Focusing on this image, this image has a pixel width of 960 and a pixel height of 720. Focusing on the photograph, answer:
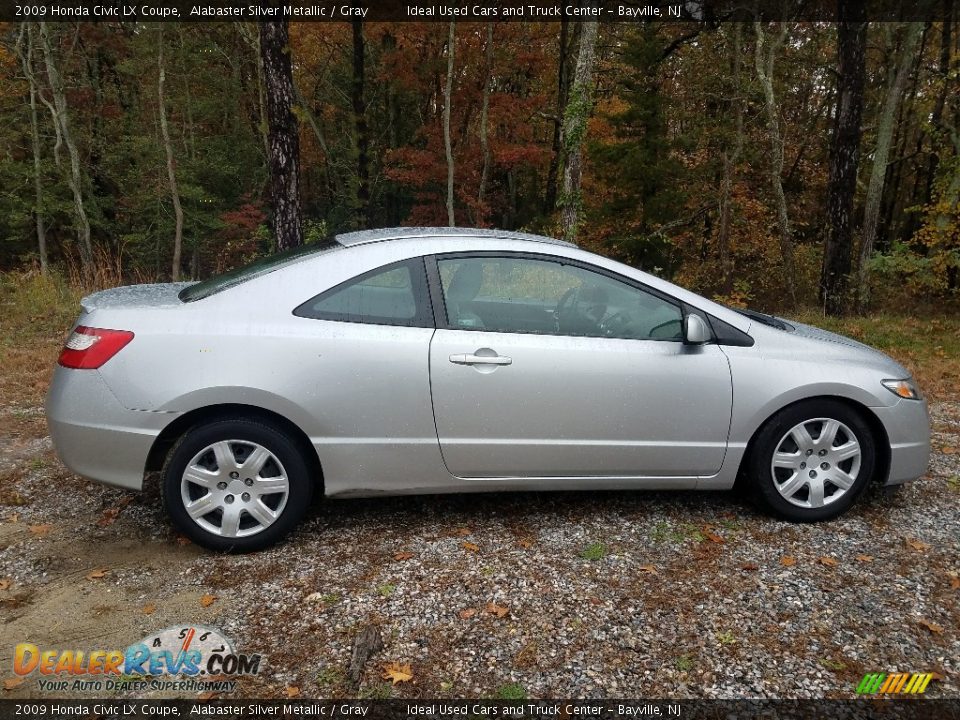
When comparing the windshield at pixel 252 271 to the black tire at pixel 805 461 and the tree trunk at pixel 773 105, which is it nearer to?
the black tire at pixel 805 461

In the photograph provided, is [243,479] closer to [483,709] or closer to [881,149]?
[483,709]

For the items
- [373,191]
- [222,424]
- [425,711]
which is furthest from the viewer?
[373,191]

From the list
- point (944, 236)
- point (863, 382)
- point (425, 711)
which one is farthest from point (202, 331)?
point (944, 236)

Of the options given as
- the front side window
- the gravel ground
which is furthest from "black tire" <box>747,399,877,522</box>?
the front side window

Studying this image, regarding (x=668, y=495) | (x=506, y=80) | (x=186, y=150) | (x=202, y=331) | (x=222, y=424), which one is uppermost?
(x=506, y=80)

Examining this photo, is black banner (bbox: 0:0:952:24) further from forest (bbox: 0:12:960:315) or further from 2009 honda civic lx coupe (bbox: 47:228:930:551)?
2009 honda civic lx coupe (bbox: 47:228:930:551)

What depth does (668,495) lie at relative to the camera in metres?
4.04

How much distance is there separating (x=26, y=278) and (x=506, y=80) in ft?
58.8

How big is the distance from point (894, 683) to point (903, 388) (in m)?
1.83

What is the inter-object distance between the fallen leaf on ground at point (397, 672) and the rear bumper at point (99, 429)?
1586 millimetres

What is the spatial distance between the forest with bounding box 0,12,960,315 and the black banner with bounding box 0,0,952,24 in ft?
1.39

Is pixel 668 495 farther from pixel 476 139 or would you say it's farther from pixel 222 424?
pixel 476 139

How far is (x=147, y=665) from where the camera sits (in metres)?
2.45

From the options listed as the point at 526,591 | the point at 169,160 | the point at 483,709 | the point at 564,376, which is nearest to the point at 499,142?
the point at 169,160
